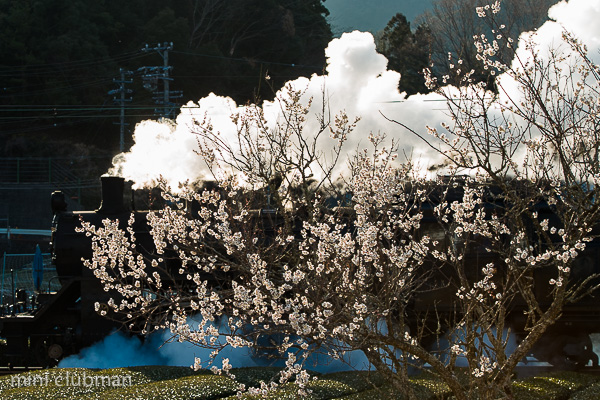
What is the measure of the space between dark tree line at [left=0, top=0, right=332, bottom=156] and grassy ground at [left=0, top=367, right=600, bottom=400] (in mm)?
28735

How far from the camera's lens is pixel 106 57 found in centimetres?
4084

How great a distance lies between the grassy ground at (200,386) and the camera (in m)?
9.74

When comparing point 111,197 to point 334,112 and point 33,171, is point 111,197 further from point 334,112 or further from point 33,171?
point 33,171

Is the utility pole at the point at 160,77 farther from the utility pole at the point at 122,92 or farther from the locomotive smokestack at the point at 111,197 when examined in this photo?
the locomotive smokestack at the point at 111,197

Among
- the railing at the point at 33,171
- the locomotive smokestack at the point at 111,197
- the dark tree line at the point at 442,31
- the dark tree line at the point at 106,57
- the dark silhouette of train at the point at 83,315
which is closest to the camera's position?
the dark silhouette of train at the point at 83,315

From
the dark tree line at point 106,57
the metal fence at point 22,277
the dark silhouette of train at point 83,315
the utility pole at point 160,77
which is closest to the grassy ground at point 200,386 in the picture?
the dark silhouette of train at point 83,315

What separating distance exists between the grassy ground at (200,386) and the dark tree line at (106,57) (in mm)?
28735

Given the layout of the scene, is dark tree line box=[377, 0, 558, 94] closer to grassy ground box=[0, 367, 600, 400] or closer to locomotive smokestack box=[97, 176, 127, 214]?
locomotive smokestack box=[97, 176, 127, 214]

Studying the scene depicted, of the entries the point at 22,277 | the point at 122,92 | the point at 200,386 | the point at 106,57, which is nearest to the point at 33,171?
the point at 122,92

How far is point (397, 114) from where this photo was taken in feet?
62.0

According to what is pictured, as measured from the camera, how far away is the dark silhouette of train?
1229cm

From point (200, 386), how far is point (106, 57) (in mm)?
33585

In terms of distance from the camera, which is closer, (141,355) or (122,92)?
(141,355)

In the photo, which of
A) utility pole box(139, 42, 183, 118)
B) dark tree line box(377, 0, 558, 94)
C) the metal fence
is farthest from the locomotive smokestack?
utility pole box(139, 42, 183, 118)
